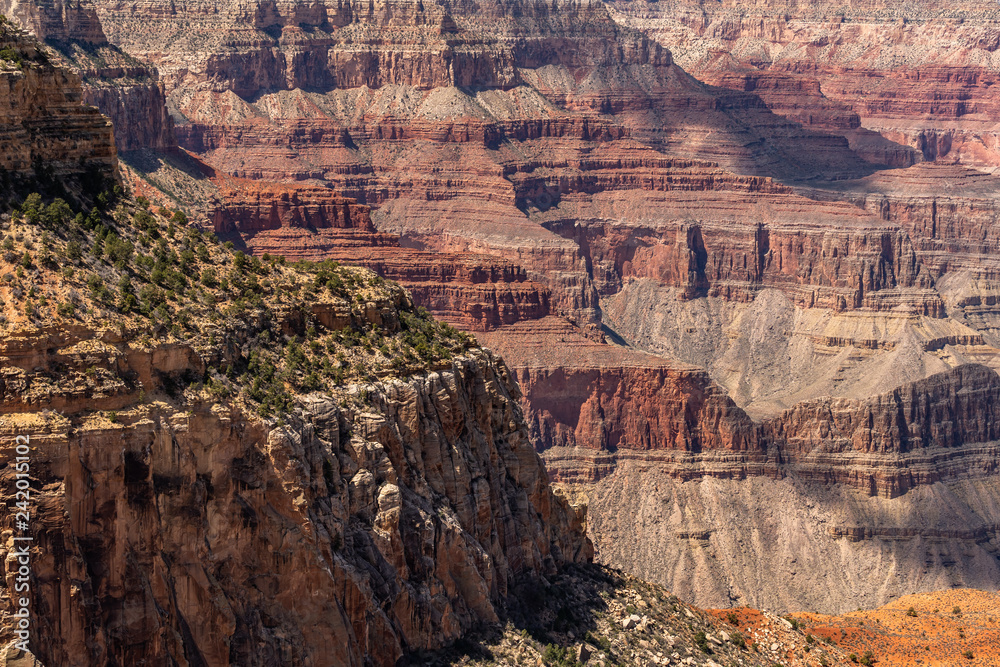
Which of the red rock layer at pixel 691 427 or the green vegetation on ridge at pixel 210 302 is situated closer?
the green vegetation on ridge at pixel 210 302

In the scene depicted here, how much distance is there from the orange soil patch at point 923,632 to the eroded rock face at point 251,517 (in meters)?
18.5

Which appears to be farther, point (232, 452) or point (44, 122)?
point (44, 122)

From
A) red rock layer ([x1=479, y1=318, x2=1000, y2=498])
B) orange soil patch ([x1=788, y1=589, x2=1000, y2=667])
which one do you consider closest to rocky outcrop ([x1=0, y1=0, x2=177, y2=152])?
red rock layer ([x1=479, y1=318, x2=1000, y2=498])

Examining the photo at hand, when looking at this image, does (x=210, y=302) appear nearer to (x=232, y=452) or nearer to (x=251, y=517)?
(x=232, y=452)

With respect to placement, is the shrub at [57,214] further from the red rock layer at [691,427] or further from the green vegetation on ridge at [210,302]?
the red rock layer at [691,427]

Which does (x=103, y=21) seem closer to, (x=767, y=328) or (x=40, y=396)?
(x=767, y=328)

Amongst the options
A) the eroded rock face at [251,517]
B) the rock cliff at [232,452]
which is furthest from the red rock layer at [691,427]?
the eroded rock face at [251,517]

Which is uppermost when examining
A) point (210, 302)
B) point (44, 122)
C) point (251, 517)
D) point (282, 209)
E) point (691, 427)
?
point (44, 122)

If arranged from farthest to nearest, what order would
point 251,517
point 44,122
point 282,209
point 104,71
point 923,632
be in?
point 282,209, point 104,71, point 923,632, point 44,122, point 251,517

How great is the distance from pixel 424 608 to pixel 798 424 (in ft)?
328

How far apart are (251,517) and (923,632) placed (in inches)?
1346

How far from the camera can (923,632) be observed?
66188 millimetres

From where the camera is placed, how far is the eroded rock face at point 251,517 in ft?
120

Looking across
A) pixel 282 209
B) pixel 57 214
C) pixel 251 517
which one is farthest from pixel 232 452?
pixel 282 209
